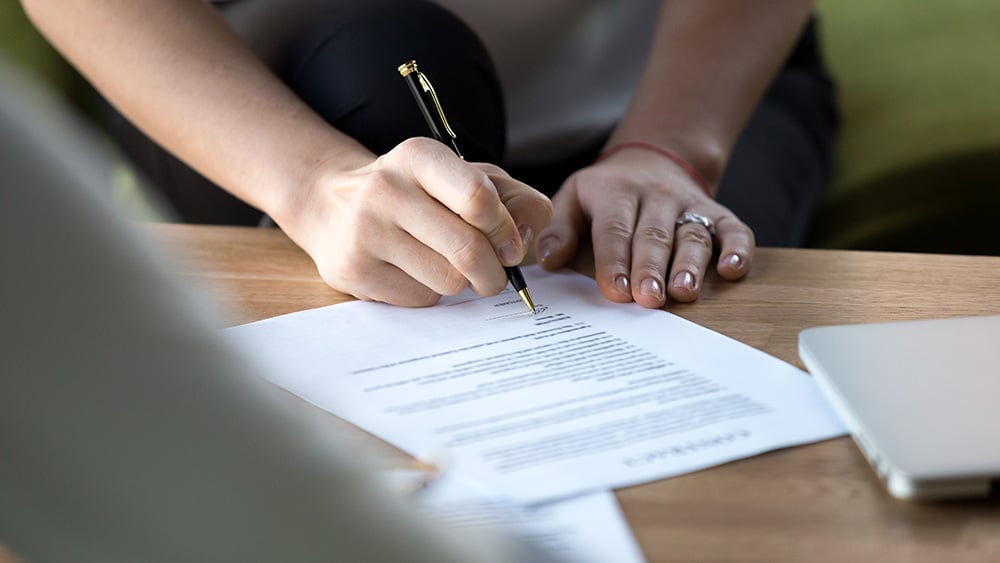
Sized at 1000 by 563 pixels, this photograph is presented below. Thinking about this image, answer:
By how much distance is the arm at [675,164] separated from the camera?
756 millimetres

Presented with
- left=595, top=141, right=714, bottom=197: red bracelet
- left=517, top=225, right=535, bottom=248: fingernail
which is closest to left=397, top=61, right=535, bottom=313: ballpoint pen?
left=517, top=225, right=535, bottom=248: fingernail

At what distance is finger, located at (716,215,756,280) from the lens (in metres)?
0.76

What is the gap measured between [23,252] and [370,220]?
54cm

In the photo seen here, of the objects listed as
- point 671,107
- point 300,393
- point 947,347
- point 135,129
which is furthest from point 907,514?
point 135,129

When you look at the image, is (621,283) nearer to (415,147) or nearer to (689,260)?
(689,260)

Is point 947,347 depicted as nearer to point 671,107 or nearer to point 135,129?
point 671,107

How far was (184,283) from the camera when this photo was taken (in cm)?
20

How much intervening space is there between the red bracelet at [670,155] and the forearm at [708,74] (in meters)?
0.01

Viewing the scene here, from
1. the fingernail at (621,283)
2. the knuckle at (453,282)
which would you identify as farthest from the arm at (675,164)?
the knuckle at (453,282)

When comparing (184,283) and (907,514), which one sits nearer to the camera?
(184,283)

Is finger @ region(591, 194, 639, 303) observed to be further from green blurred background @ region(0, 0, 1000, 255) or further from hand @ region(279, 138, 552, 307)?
green blurred background @ region(0, 0, 1000, 255)

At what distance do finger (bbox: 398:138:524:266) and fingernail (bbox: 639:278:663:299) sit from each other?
3.5 inches

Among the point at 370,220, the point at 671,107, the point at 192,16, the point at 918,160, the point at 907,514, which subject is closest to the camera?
the point at 907,514

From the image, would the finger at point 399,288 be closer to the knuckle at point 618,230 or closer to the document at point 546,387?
the document at point 546,387
